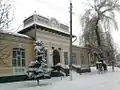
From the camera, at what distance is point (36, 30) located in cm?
2481

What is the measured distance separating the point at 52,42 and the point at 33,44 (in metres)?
3.50

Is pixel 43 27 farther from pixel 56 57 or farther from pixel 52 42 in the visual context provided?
pixel 56 57

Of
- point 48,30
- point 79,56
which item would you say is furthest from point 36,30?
point 79,56

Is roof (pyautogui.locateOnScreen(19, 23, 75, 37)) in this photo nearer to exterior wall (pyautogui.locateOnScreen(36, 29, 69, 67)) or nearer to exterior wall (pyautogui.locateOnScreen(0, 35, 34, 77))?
exterior wall (pyautogui.locateOnScreen(36, 29, 69, 67))

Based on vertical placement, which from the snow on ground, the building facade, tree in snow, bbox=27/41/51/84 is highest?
the building facade

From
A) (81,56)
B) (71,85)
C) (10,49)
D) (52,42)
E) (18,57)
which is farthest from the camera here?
(81,56)

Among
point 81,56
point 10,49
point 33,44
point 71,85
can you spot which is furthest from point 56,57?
point 71,85

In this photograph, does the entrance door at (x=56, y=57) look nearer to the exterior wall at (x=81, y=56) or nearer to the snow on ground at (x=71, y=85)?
the exterior wall at (x=81, y=56)

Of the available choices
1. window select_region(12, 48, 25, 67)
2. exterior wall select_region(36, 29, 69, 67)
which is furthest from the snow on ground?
exterior wall select_region(36, 29, 69, 67)

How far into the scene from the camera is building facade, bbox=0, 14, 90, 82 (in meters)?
21.6

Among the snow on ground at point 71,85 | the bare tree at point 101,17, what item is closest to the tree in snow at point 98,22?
the bare tree at point 101,17

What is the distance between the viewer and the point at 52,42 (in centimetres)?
2697

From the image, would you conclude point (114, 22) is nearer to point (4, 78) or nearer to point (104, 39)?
Answer: point (104, 39)

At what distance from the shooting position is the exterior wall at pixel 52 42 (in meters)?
25.4
